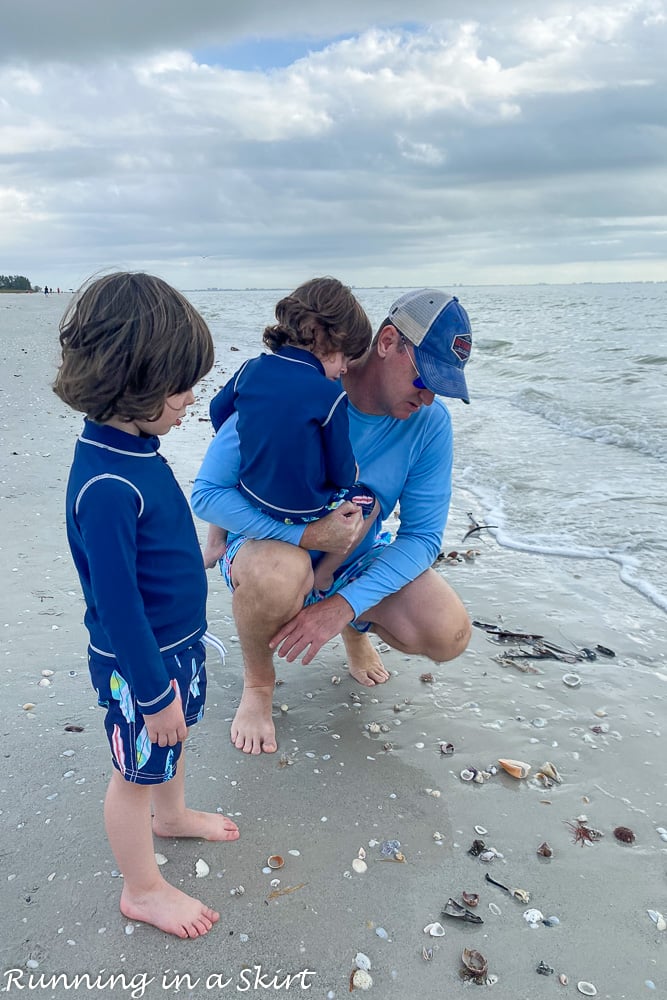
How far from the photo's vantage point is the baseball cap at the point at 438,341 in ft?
9.30

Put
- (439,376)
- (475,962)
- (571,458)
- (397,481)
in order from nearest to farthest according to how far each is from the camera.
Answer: (475,962)
(439,376)
(397,481)
(571,458)

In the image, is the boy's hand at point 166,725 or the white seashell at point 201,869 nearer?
the boy's hand at point 166,725

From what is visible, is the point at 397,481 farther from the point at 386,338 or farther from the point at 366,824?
the point at 366,824

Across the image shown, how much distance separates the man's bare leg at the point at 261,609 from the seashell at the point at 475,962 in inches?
41.9

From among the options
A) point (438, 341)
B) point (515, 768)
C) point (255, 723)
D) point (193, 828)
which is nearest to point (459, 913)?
point (515, 768)

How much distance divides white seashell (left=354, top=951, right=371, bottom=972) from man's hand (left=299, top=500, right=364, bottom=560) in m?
1.34

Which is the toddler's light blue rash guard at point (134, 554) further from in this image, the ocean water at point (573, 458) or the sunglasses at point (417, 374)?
the ocean water at point (573, 458)

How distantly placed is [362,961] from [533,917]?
0.50m

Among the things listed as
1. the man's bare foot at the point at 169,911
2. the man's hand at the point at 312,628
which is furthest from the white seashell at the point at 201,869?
the man's hand at the point at 312,628

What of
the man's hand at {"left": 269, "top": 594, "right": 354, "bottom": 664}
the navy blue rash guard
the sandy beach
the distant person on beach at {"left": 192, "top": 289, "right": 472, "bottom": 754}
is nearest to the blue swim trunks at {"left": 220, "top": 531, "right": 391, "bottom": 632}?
the distant person on beach at {"left": 192, "top": 289, "right": 472, "bottom": 754}

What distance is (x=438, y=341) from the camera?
2.84 meters

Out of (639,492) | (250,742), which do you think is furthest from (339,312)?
(639,492)

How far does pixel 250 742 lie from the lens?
287 centimetres

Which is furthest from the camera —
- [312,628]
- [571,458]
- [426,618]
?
[571,458]
